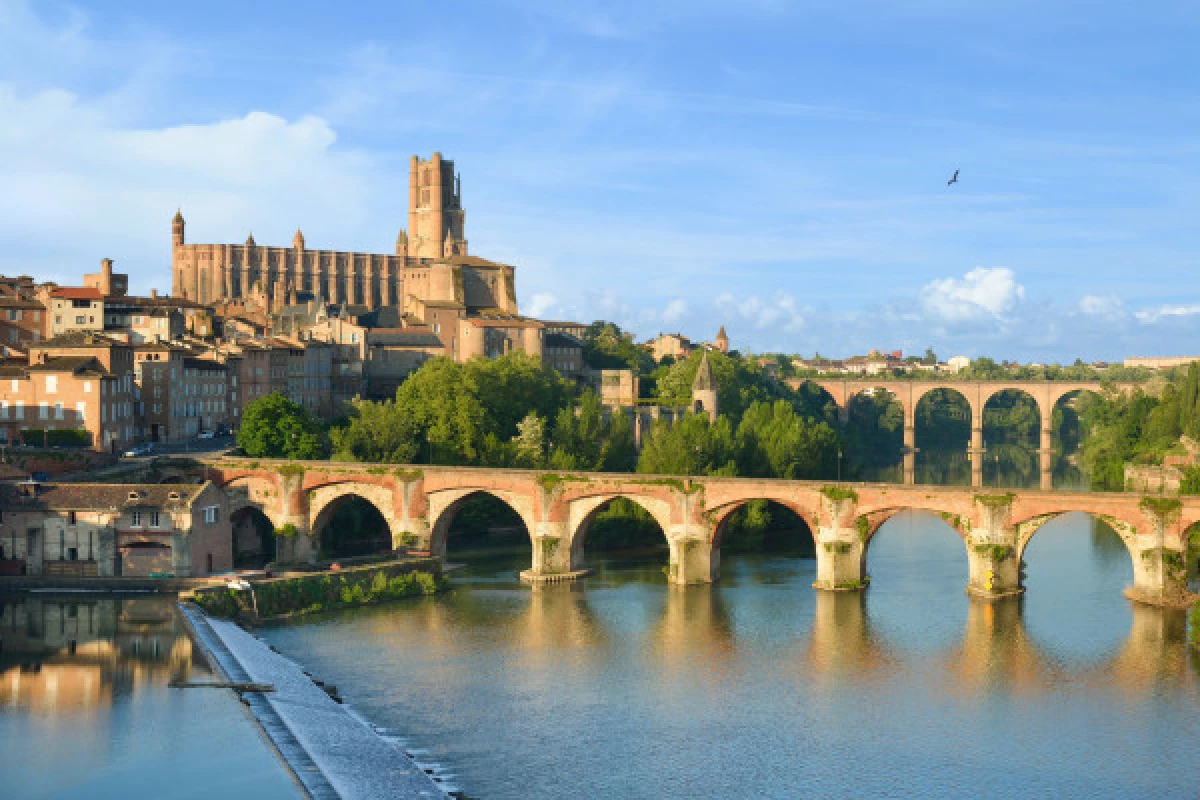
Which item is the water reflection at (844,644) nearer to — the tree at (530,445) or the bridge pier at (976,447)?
the tree at (530,445)

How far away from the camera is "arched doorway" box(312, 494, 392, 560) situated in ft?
230

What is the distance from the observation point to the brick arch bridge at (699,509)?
53531 millimetres

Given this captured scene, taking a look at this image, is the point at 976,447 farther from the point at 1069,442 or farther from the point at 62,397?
the point at 62,397

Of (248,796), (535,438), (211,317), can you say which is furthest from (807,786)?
(211,317)

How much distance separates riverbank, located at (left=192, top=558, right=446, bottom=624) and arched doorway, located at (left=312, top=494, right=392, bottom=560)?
10.1 metres

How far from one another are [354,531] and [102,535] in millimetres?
17811

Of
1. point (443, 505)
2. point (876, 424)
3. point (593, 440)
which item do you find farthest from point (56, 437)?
point (876, 424)

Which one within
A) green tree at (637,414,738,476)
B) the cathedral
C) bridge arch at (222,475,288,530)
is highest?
the cathedral

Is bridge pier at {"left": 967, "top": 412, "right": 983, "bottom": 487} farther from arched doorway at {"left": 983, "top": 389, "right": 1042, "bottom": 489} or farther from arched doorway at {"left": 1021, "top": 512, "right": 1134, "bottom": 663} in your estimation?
arched doorway at {"left": 1021, "top": 512, "right": 1134, "bottom": 663}

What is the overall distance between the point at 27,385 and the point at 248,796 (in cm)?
4525

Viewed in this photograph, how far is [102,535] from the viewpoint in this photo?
5597 cm

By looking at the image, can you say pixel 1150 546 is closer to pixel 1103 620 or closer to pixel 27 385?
pixel 1103 620

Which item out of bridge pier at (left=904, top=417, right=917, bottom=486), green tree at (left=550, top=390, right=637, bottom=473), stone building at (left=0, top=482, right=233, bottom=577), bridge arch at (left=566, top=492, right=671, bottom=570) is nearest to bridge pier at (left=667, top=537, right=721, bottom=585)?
bridge arch at (left=566, top=492, right=671, bottom=570)

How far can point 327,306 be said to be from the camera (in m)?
131
